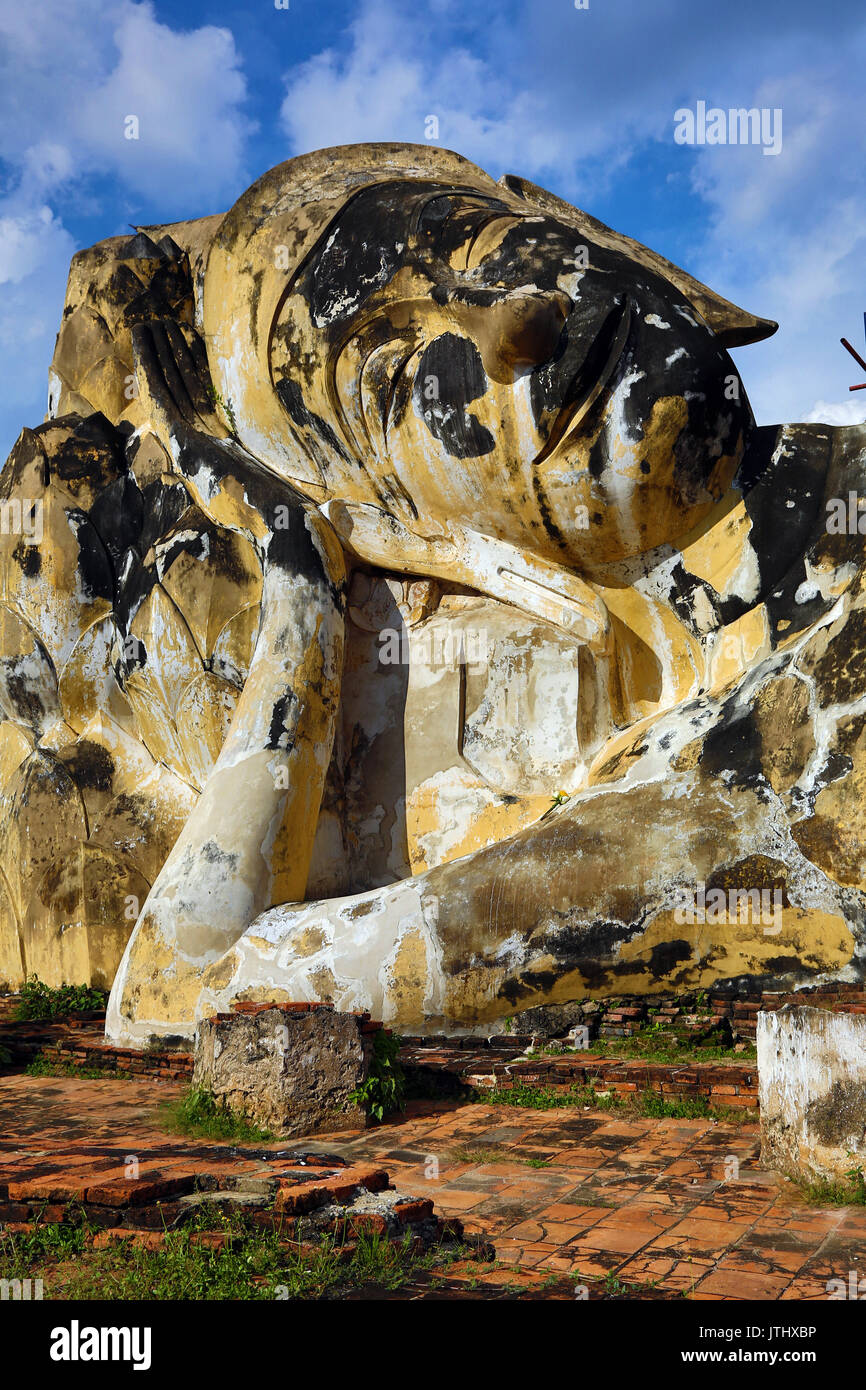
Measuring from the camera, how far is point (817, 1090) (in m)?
3.75

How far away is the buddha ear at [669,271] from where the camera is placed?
8.16 metres

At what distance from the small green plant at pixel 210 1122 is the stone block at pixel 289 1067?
31mm

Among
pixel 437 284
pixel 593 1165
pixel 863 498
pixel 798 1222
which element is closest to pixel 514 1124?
pixel 593 1165

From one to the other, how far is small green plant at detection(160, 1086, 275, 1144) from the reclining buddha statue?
4.55ft

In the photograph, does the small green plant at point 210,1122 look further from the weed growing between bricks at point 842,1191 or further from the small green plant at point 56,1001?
the small green plant at point 56,1001

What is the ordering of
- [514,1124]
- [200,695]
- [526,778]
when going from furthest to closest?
[200,695] < [526,778] < [514,1124]

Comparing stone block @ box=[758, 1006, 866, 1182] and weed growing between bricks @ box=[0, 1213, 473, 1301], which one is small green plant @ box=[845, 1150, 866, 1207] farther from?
weed growing between bricks @ box=[0, 1213, 473, 1301]

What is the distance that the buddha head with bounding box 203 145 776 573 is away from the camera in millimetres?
7074

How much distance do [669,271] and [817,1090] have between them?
6.33 metres

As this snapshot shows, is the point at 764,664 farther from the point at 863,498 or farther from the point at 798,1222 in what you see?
the point at 798,1222

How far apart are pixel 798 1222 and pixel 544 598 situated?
181 inches

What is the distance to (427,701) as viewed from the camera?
7.83 meters

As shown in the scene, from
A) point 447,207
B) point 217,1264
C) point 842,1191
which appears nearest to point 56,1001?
point 447,207

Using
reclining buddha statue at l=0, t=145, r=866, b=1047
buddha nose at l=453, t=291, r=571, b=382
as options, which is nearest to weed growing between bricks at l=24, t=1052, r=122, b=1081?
reclining buddha statue at l=0, t=145, r=866, b=1047
